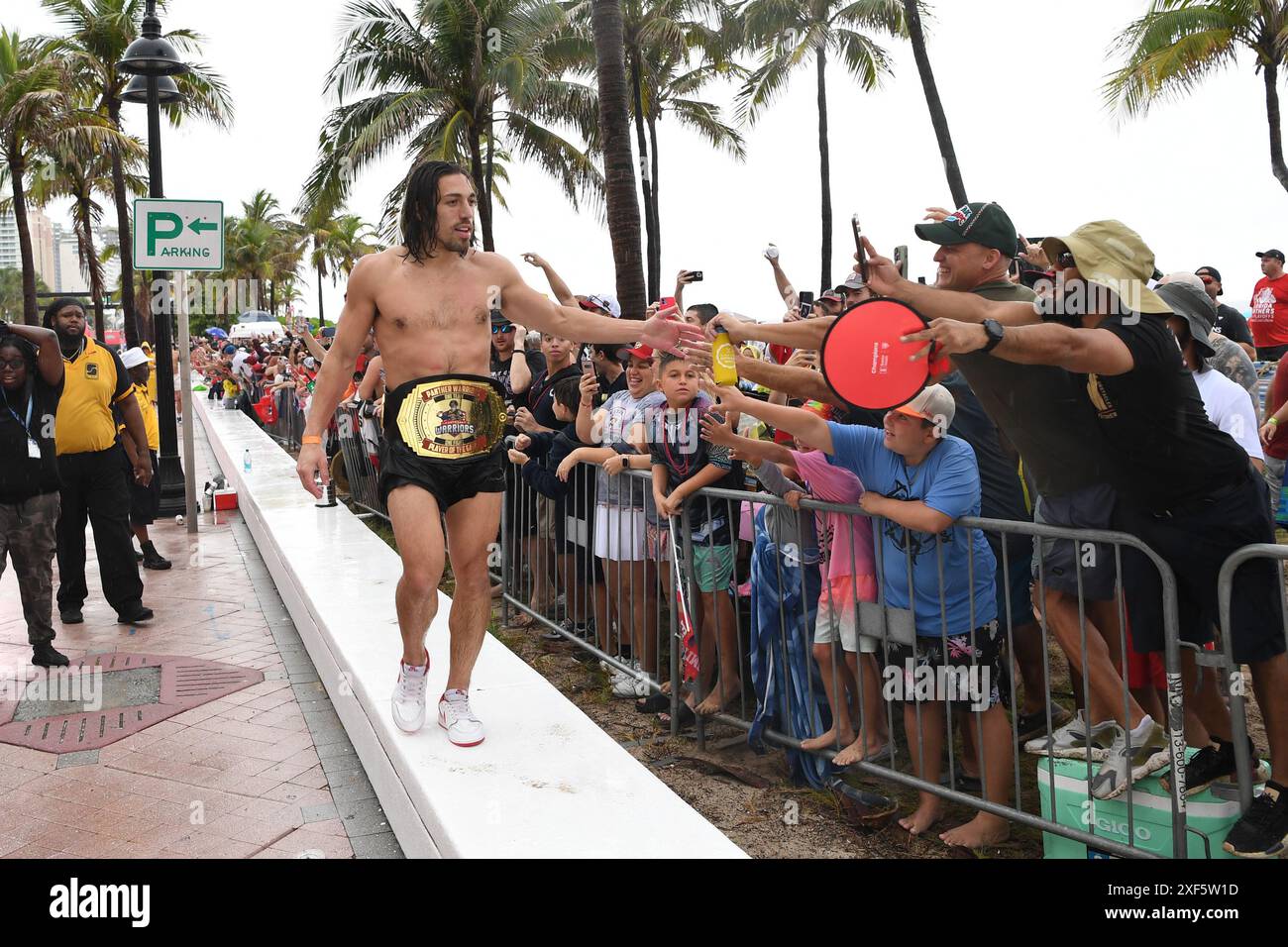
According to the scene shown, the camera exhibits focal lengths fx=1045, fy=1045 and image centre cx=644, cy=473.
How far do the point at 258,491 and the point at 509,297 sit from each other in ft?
25.8

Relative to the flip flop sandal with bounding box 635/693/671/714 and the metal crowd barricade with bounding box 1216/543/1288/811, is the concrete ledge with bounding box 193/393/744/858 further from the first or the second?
the metal crowd barricade with bounding box 1216/543/1288/811

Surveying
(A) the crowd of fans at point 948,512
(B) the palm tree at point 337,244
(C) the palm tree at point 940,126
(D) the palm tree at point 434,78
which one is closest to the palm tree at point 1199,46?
(C) the palm tree at point 940,126

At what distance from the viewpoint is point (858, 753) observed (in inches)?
152

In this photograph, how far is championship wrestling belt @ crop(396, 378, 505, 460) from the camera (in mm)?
3727

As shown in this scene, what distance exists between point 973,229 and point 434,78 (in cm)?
2436

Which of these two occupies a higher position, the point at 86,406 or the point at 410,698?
the point at 86,406

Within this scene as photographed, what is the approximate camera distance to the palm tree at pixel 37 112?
26.4 m

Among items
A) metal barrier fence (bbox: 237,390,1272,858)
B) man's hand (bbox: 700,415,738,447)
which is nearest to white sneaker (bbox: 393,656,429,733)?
metal barrier fence (bbox: 237,390,1272,858)

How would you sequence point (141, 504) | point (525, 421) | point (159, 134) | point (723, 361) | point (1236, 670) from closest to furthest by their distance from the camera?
1. point (1236, 670)
2. point (723, 361)
3. point (525, 421)
4. point (141, 504)
5. point (159, 134)

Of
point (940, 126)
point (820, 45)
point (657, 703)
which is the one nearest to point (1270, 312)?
point (940, 126)

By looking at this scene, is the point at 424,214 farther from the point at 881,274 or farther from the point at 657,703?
the point at 657,703
